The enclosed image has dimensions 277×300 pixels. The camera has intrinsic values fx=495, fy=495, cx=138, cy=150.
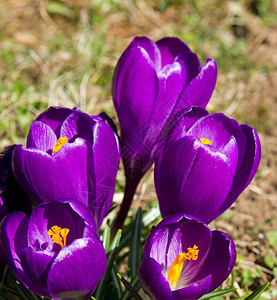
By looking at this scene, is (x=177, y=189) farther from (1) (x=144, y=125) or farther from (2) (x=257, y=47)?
(2) (x=257, y=47)

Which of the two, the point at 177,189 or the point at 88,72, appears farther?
→ the point at 88,72

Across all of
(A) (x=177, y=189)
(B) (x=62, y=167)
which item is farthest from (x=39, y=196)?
(A) (x=177, y=189)

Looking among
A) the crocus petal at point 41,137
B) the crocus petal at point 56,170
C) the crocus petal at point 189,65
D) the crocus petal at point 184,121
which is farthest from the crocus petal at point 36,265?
the crocus petal at point 189,65

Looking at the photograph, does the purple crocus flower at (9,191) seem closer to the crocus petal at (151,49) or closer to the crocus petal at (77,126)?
the crocus petal at (77,126)

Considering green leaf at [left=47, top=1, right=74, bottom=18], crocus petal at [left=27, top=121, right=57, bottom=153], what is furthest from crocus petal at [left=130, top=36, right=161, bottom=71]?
green leaf at [left=47, top=1, right=74, bottom=18]

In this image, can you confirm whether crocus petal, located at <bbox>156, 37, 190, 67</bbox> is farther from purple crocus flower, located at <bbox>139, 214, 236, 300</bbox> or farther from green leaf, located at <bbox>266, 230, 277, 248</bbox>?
green leaf, located at <bbox>266, 230, 277, 248</bbox>

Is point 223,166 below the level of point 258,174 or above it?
above

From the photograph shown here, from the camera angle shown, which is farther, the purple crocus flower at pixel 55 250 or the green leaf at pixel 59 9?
the green leaf at pixel 59 9
